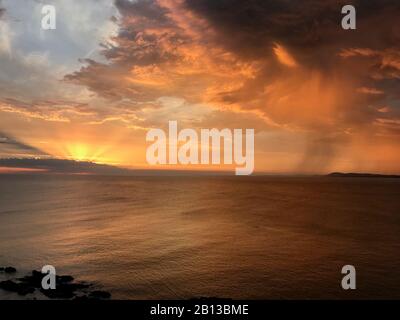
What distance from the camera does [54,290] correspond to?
90.1ft

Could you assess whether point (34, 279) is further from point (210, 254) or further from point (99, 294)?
point (210, 254)

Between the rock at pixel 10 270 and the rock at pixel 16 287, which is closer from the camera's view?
the rock at pixel 16 287

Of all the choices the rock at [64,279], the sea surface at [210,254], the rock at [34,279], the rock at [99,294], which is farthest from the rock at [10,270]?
the rock at [99,294]

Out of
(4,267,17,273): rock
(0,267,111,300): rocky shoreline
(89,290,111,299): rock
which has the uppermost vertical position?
(4,267,17,273): rock

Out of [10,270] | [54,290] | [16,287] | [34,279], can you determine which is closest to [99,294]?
[54,290]

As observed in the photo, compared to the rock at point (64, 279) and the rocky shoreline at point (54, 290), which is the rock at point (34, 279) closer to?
the rocky shoreline at point (54, 290)

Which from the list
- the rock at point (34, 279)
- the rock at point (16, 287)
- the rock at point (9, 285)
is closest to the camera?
the rock at point (16, 287)

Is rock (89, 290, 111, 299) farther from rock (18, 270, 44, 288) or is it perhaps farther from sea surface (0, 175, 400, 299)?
rock (18, 270, 44, 288)

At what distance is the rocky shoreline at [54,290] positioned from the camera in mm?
26656

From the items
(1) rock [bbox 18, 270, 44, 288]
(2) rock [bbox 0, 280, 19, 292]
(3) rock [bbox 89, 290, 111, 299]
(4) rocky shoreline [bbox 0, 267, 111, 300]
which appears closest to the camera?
(4) rocky shoreline [bbox 0, 267, 111, 300]

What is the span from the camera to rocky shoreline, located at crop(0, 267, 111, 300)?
87.5 feet

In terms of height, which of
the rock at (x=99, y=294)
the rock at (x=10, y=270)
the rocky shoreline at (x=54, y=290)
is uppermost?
the rock at (x=10, y=270)

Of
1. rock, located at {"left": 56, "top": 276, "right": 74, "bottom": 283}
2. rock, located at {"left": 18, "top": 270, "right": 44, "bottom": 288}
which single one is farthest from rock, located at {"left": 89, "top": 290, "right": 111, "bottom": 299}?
rock, located at {"left": 18, "top": 270, "right": 44, "bottom": 288}
